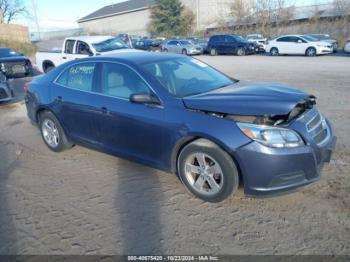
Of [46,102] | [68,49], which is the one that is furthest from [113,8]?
[46,102]

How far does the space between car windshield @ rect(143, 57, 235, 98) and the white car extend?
71.1 ft

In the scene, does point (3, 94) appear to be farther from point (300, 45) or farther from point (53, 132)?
point (300, 45)

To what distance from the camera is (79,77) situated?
200 inches

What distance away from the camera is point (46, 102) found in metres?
5.51

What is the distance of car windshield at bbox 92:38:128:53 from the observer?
12016mm

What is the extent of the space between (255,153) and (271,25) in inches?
1626

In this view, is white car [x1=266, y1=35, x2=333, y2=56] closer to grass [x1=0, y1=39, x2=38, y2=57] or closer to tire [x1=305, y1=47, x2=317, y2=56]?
tire [x1=305, y1=47, x2=317, y2=56]

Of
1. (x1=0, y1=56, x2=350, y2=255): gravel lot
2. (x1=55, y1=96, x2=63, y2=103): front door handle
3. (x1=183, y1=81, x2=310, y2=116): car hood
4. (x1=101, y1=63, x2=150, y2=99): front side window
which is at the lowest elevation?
(x1=0, y1=56, x2=350, y2=255): gravel lot

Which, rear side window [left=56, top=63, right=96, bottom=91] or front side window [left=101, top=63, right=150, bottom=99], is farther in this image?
rear side window [left=56, top=63, right=96, bottom=91]

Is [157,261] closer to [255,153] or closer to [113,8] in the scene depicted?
[255,153]

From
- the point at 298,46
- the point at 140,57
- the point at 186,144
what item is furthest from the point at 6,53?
the point at 298,46

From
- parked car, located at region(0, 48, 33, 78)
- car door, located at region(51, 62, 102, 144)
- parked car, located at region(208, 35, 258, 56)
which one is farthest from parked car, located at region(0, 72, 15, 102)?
parked car, located at region(208, 35, 258, 56)

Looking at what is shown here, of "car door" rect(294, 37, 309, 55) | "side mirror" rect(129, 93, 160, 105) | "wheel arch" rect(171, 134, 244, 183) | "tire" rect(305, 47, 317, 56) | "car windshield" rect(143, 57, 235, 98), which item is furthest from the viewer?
"car door" rect(294, 37, 309, 55)

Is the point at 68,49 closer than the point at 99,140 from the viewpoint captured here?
No
